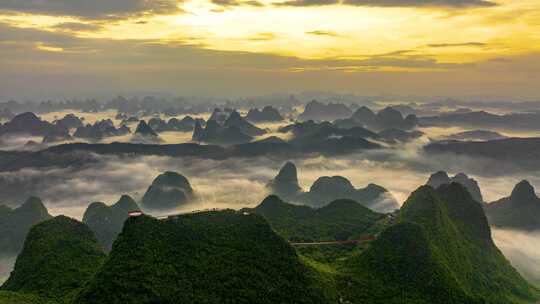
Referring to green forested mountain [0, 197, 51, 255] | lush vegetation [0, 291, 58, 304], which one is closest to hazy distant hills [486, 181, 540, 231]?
lush vegetation [0, 291, 58, 304]

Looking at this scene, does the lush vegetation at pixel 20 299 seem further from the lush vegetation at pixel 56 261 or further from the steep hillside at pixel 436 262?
the steep hillside at pixel 436 262

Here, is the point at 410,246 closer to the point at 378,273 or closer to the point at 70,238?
the point at 378,273

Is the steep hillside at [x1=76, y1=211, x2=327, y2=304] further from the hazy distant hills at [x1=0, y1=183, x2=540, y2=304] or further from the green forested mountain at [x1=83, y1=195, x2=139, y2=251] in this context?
the green forested mountain at [x1=83, y1=195, x2=139, y2=251]

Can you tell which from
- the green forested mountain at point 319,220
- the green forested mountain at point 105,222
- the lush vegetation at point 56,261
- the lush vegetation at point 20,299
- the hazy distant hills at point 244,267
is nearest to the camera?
the lush vegetation at point 20,299

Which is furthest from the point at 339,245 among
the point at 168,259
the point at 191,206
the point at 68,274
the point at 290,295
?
the point at 191,206

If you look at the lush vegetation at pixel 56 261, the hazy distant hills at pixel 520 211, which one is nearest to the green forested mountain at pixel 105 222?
the lush vegetation at pixel 56 261

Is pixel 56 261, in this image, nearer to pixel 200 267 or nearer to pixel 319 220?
Answer: pixel 200 267
